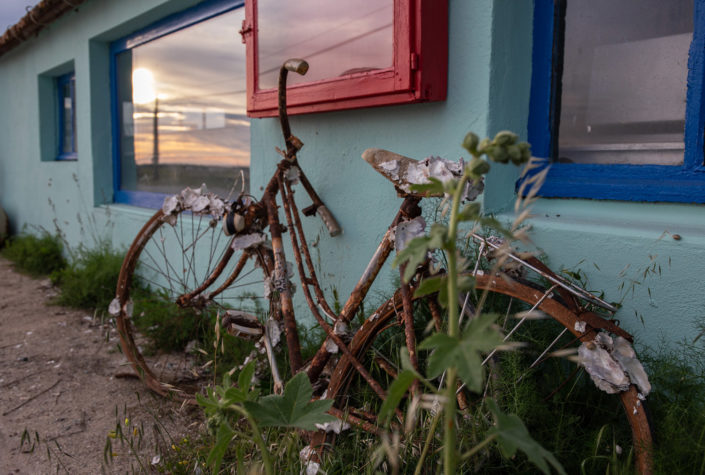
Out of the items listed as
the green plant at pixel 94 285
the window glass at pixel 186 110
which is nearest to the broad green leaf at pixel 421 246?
the window glass at pixel 186 110

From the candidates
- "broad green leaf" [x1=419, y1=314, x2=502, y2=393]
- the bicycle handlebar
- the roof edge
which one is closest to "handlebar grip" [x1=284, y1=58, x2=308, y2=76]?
the bicycle handlebar

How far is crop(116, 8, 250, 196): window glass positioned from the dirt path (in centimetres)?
141

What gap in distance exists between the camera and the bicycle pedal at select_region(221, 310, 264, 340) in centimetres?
221

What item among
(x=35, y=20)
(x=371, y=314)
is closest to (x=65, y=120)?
(x=35, y=20)

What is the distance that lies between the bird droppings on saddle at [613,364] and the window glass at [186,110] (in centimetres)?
272

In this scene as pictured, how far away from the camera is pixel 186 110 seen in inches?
187

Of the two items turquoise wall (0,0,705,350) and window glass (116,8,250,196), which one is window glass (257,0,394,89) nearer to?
turquoise wall (0,0,705,350)

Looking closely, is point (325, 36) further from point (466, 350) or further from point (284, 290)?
point (466, 350)

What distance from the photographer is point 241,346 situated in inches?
114

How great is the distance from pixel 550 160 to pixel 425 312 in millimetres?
784

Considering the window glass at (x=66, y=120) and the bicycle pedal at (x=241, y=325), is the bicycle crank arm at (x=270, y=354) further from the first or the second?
the window glass at (x=66, y=120)

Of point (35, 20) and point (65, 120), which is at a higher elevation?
point (35, 20)

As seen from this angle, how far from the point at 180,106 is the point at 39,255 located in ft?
8.24

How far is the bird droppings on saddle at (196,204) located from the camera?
7.91 feet
